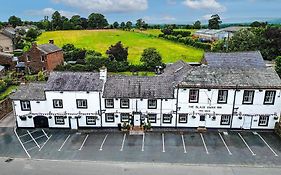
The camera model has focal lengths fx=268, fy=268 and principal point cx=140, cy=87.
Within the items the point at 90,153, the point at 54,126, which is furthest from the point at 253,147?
the point at 54,126

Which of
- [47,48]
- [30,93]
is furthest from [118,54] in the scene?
[30,93]

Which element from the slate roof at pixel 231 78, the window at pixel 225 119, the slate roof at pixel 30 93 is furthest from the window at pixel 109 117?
the window at pixel 225 119

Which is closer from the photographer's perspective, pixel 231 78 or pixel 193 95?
pixel 193 95

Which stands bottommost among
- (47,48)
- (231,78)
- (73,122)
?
(73,122)

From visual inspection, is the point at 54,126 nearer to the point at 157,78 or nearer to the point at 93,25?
the point at 157,78

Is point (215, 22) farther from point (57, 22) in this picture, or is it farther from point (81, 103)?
point (81, 103)

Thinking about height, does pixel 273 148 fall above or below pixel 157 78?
below

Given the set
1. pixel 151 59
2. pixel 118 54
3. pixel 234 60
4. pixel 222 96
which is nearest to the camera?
pixel 222 96
